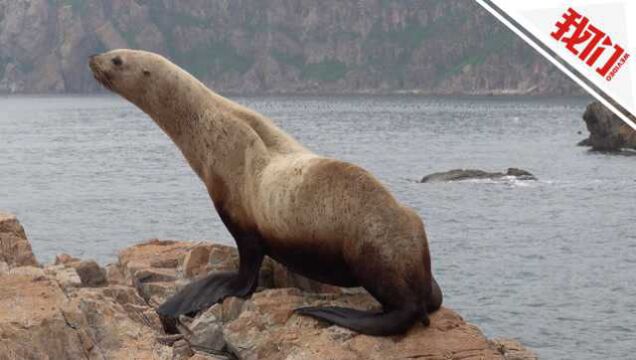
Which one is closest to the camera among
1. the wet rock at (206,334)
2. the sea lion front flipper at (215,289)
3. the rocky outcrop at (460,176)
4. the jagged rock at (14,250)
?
the wet rock at (206,334)

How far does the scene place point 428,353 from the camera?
11.5 meters

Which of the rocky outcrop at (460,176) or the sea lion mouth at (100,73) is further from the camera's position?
the rocky outcrop at (460,176)

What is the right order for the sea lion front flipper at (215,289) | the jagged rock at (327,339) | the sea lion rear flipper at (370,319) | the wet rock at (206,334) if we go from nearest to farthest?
the jagged rock at (327,339) < the sea lion rear flipper at (370,319) < the wet rock at (206,334) < the sea lion front flipper at (215,289)

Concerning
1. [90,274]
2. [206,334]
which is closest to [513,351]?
[206,334]

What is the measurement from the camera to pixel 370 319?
11828mm

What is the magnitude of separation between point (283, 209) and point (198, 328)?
1.91 meters

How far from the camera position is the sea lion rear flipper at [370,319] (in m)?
11.7

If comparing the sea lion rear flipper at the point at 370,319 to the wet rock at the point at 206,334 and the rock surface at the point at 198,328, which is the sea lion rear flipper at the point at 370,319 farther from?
the wet rock at the point at 206,334

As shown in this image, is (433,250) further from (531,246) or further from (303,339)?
(303,339)

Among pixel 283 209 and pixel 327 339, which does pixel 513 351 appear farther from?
pixel 283 209

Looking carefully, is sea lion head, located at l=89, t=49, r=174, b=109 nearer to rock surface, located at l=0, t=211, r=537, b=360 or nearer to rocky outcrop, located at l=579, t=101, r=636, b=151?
rock surface, located at l=0, t=211, r=537, b=360

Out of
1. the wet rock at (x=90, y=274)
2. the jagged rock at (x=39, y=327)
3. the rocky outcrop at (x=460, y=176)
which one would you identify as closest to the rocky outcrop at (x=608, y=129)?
the rocky outcrop at (x=460, y=176)

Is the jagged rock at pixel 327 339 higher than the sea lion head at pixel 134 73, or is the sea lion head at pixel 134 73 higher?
the sea lion head at pixel 134 73

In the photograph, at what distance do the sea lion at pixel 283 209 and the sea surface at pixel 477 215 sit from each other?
1628 centimetres
